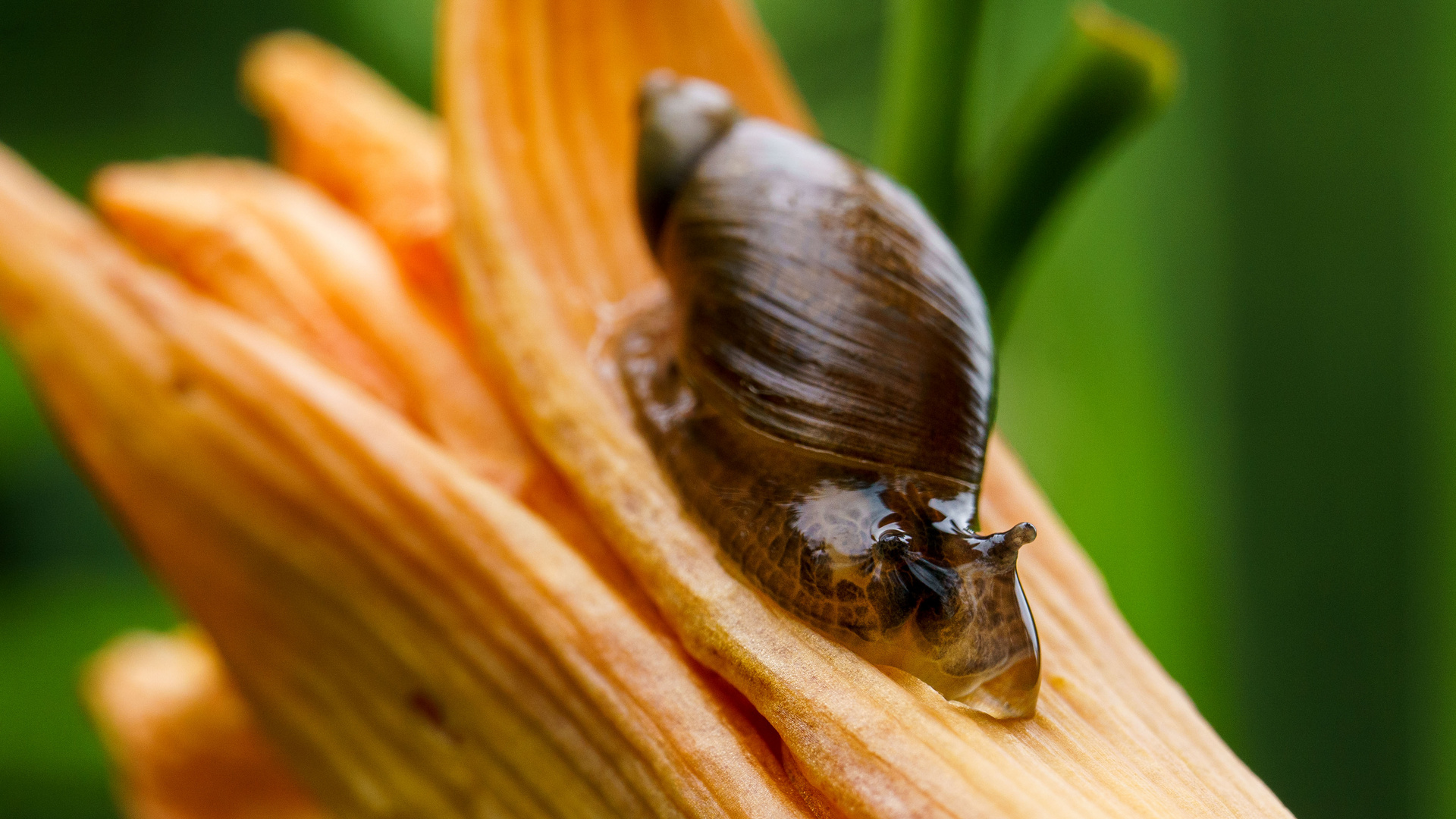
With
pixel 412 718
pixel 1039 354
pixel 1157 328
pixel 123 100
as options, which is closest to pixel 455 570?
pixel 412 718

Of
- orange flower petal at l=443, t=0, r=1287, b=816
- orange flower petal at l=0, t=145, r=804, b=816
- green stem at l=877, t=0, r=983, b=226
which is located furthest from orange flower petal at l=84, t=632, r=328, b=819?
green stem at l=877, t=0, r=983, b=226

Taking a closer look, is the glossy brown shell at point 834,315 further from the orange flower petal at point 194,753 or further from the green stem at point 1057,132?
the orange flower petal at point 194,753

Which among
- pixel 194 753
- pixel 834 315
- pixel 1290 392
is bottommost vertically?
pixel 194 753

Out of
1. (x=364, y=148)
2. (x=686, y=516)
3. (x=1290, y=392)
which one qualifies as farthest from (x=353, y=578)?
(x=1290, y=392)

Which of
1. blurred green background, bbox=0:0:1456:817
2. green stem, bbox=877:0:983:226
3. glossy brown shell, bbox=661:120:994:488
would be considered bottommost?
blurred green background, bbox=0:0:1456:817

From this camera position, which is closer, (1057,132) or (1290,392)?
(1057,132)

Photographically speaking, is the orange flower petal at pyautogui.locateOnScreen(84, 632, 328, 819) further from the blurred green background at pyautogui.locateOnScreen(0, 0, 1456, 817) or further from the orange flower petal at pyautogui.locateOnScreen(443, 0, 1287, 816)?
the blurred green background at pyautogui.locateOnScreen(0, 0, 1456, 817)

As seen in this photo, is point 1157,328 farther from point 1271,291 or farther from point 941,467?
point 941,467

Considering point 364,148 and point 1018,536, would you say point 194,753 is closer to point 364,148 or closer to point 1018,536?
point 364,148
